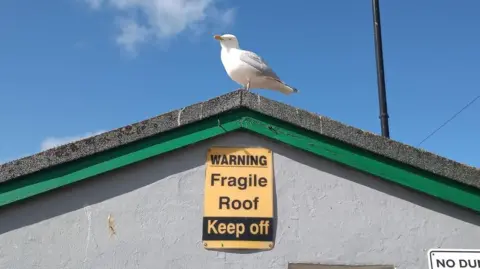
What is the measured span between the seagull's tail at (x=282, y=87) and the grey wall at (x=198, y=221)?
4.90ft

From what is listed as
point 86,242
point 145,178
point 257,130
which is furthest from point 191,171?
point 86,242

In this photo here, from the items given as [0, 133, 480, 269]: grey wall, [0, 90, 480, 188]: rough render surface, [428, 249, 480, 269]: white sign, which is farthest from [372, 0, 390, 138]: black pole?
[428, 249, 480, 269]: white sign

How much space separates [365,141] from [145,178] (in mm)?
1778

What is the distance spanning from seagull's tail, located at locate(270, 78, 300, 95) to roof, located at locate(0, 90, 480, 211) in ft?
4.37

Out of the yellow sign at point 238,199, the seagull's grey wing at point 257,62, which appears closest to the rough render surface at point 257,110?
the yellow sign at point 238,199

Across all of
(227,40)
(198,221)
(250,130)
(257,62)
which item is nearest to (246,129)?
(250,130)

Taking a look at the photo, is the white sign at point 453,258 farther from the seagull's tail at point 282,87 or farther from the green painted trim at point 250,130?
the seagull's tail at point 282,87

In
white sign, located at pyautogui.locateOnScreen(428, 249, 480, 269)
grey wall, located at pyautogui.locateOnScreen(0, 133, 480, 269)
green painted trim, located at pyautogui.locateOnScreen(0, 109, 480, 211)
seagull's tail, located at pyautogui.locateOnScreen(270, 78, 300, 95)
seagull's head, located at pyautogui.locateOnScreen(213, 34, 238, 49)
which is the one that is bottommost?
white sign, located at pyautogui.locateOnScreen(428, 249, 480, 269)

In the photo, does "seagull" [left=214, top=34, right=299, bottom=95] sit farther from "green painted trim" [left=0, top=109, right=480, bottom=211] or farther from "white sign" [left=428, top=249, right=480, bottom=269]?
"white sign" [left=428, top=249, right=480, bottom=269]

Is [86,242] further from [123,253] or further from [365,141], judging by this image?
[365,141]

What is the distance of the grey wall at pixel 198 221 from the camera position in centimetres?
381

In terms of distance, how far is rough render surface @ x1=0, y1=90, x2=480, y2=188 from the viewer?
12.9 ft

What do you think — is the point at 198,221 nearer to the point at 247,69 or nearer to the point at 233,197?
the point at 233,197

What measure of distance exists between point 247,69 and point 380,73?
256 cm
